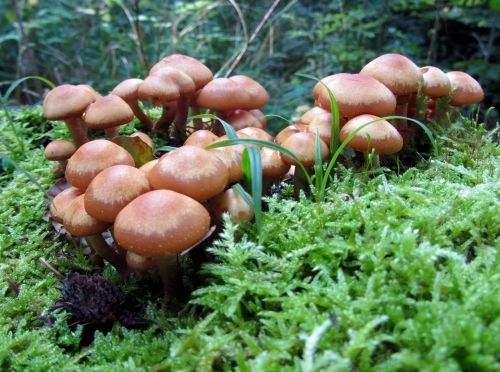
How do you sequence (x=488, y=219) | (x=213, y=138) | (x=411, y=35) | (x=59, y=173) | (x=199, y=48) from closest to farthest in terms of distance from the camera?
(x=488, y=219)
(x=213, y=138)
(x=59, y=173)
(x=199, y=48)
(x=411, y=35)

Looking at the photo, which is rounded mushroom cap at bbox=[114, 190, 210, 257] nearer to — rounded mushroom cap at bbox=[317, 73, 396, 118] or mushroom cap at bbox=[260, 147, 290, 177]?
mushroom cap at bbox=[260, 147, 290, 177]

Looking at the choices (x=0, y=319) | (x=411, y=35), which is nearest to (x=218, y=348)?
(x=0, y=319)

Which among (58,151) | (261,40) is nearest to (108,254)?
(58,151)

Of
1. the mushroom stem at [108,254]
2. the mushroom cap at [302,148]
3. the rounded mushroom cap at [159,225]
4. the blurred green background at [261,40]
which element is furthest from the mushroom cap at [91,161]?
the blurred green background at [261,40]

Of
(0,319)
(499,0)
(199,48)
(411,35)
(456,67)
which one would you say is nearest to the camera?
(0,319)

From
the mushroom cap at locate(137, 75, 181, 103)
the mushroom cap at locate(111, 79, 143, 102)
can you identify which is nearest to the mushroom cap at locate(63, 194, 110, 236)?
the mushroom cap at locate(137, 75, 181, 103)

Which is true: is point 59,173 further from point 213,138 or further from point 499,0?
point 499,0
